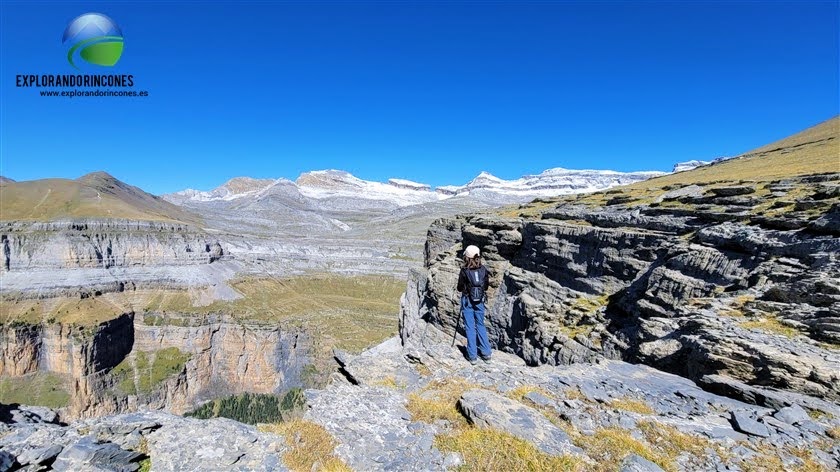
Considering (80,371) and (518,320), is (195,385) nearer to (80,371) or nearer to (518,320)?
(80,371)

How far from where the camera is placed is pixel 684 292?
17266mm

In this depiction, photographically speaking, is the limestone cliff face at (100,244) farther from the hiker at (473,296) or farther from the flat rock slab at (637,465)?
the flat rock slab at (637,465)

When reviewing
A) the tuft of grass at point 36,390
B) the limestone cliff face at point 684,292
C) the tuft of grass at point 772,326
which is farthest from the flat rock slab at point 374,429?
the tuft of grass at point 36,390

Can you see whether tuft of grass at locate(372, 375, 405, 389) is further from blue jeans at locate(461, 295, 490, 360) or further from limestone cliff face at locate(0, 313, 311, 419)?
limestone cliff face at locate(0, 313, 311, 419)

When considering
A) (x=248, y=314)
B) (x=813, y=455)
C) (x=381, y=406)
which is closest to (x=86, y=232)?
(x=248, y=314)

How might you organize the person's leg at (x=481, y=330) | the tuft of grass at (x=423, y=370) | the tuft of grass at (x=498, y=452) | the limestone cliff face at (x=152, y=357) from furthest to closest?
the limestone cliff face at (x=152, y=357) < the person's leg at (x=481, y=330) < the tuft of grass at (x=423, y=370) < the tuft of grass at (x=498, y=452)

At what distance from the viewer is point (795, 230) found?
52.9ft

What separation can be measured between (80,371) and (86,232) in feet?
177

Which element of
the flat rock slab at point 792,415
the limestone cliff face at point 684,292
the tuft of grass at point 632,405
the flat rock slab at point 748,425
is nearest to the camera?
the flat rock slab at point 748,425

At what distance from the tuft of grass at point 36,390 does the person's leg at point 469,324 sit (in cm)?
11706

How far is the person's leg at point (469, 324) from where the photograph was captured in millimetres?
12977

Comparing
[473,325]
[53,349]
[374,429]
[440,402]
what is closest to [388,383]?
[440,402]

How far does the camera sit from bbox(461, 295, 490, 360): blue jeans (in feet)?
42.7

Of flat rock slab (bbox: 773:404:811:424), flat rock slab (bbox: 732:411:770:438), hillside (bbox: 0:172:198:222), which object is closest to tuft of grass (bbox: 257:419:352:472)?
flat rock slab (bbox: 732:411:770:438)
